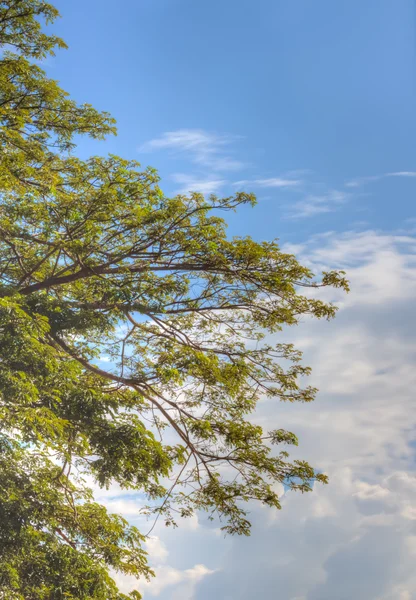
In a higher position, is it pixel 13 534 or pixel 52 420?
pixel 52 420

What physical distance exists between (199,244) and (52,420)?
3307 mm

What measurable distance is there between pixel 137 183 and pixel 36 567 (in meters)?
6.20

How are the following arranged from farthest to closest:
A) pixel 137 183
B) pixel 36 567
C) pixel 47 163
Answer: pixel 47 163
pixel 36 567
pixel 137 183

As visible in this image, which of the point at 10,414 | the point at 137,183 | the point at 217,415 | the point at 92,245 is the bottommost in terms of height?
the point at 10,414

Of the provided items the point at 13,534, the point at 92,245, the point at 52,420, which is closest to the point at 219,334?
the point at 92,245

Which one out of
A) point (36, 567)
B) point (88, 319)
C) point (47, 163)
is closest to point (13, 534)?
point (36, 567)

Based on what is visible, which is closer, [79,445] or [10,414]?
[10,414]

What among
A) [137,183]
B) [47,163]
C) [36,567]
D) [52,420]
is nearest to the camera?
[52,420]

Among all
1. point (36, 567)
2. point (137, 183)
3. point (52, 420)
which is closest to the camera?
point (52, 420)

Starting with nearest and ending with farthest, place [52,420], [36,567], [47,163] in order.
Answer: [52,420], [36,567], [47,163]

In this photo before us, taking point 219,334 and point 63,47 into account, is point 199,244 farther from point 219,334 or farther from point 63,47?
point 63,47

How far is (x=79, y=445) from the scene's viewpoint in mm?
9977

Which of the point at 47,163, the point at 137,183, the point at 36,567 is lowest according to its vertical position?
the point at 36,567

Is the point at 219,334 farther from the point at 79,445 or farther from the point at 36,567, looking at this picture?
the point at 36,567
